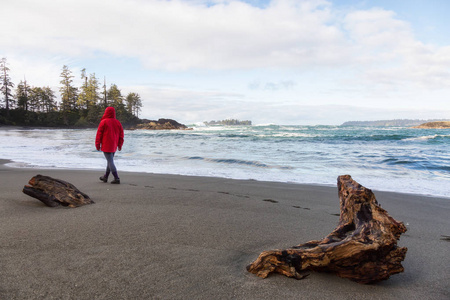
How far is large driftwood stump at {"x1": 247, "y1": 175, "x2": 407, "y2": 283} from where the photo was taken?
170 centimetres

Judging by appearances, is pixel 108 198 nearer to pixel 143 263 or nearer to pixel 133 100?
pixel 143 263

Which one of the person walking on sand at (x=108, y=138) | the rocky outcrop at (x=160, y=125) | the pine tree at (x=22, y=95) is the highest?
the pine tree at (x=22, y=95)

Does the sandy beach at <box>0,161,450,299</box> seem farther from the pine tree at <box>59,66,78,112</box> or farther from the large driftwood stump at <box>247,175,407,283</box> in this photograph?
the pine tree at <box>59,66,78,112</box>

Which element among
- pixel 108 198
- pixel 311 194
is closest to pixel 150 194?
pixel 108 198

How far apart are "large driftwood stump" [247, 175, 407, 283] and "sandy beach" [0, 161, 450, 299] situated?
69 millimetres

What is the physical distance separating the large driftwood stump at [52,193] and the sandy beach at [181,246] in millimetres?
129

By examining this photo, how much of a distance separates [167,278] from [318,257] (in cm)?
101

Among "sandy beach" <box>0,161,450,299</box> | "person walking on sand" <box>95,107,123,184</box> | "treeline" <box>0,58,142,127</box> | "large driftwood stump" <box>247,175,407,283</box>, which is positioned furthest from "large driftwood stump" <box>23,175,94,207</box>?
"treeline" <box>0,58,142,127</box>

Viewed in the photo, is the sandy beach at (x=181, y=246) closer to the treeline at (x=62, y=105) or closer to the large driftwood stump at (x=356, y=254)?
the large driftwood stump at (x=356, y=254)

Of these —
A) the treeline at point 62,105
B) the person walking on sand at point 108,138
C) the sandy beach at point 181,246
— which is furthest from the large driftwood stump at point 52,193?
the treeline at point 62,105

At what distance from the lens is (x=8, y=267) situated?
1812mm

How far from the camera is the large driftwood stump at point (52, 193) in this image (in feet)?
11.1

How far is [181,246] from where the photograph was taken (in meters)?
2.27

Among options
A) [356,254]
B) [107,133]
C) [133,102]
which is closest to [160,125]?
[133,102]
